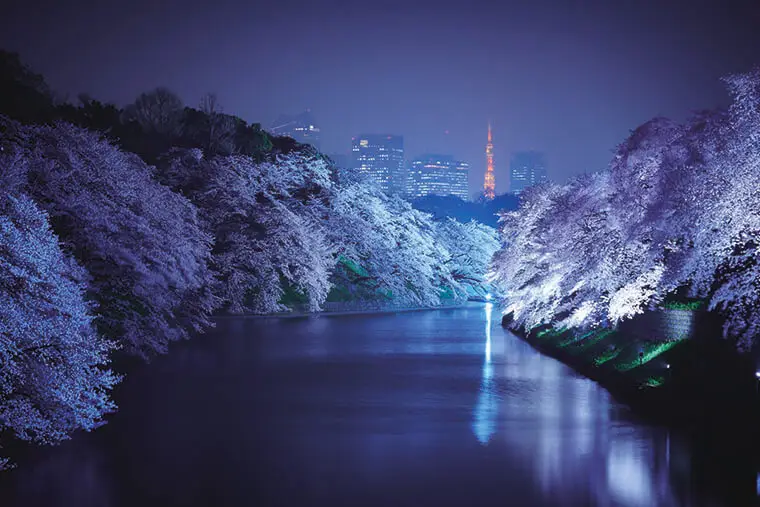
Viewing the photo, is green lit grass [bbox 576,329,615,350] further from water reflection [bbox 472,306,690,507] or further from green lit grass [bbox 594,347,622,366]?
water reflection [bbox 472,306,690,507]

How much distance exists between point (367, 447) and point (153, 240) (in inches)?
409

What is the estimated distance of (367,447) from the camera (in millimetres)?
13133

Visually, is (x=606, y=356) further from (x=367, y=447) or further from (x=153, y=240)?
(x=153, y=240)

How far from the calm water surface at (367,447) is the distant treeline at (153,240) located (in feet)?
4.05

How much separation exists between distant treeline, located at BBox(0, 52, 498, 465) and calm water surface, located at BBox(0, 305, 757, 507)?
123cm

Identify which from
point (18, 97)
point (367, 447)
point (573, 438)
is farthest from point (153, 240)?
point (573, 438)

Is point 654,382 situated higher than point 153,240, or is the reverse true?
point 153,240

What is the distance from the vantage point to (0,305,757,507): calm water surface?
34.4 feet

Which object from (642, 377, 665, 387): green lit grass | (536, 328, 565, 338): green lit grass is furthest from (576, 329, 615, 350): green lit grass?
(642, 377, 665, 387): green lit grass

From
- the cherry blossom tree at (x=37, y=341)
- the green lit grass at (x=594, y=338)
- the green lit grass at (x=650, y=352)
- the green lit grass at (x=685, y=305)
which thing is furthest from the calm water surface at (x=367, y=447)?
the green lit grass at (x=594, y=338)

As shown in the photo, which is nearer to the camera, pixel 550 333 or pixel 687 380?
pixel 687 380

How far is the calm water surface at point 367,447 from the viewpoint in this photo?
412 inches

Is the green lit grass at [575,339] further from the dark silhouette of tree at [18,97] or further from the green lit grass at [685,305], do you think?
the dark silhouette of tree at [18,97]

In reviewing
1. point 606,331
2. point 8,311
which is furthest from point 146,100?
point 8,311
